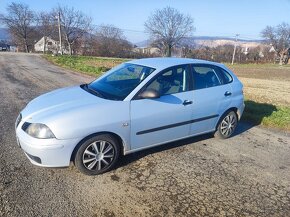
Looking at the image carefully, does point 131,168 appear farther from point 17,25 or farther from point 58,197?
point 17,25

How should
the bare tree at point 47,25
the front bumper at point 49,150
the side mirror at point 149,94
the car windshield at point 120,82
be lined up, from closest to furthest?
the front bumper at point 49,150, the side mirror at point 149,94, the car windshield at point 120,82, the bare tree at point 47,25

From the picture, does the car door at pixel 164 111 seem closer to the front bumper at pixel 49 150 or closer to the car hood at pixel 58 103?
the car hood at pixel 58 103

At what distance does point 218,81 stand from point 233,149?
1.34 metres

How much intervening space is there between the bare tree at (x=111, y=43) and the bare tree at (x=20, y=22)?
18375 millimetres

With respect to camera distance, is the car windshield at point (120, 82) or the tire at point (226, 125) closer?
the car windshield at point (120, 82)

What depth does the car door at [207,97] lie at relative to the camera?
16.3ft

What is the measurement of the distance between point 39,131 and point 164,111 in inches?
74.7

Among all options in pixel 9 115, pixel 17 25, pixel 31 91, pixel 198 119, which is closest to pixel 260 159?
pixel 198 119

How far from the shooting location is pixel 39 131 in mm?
3732

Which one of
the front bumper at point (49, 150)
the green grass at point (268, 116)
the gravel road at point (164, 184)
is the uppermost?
the front bumper at point (49, 150)

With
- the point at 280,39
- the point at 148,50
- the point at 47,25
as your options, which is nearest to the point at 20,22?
the point at 47,25

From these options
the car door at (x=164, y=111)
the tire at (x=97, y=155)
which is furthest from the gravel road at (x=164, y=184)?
the car door at (x=164, y=111)

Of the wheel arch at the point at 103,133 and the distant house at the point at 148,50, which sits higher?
the distant house at the point at 148,50

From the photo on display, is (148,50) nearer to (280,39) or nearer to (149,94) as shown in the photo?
(280,39)
